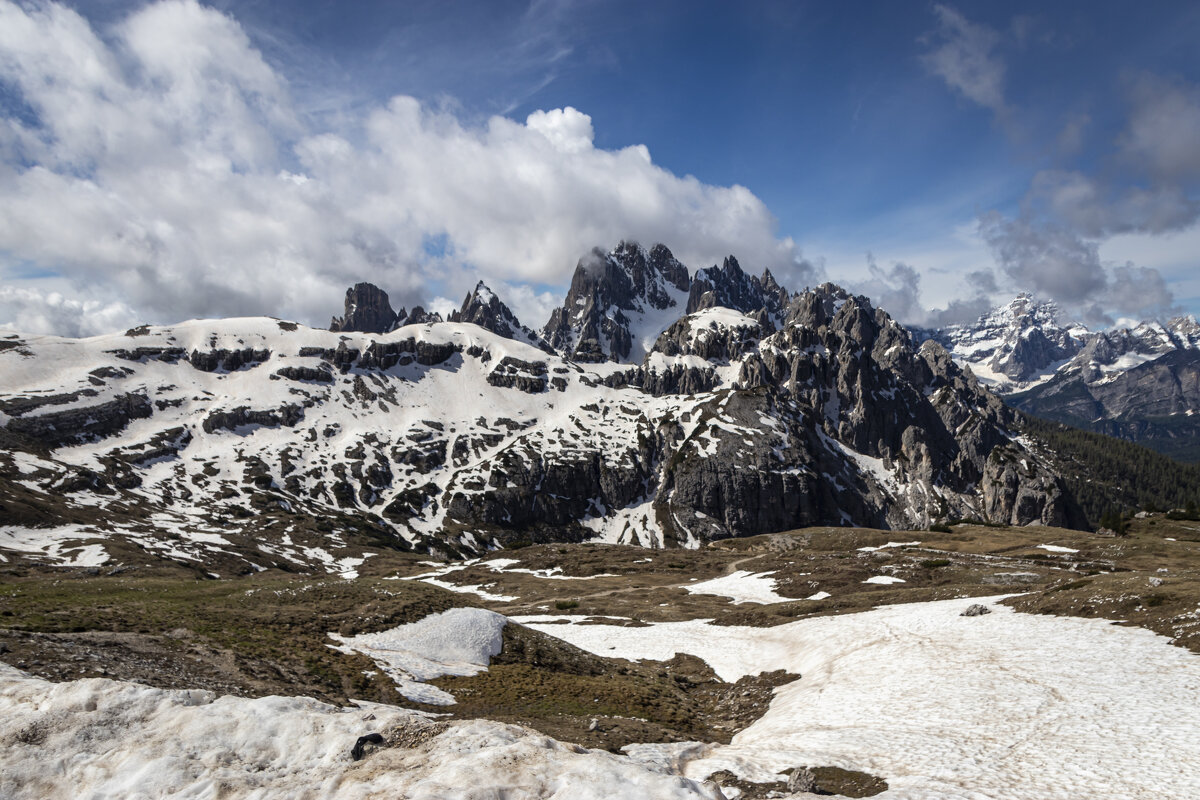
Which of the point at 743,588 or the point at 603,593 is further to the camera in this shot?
the point at 603,593

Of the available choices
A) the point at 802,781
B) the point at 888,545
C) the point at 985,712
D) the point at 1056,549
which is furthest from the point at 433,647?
the point at 1056,549

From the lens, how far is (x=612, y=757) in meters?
13.5

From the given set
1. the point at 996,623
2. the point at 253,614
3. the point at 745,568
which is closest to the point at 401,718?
the point at 253,614

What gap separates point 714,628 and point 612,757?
43422mm

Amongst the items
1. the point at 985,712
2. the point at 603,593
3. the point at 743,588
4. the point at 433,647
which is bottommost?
the point at 603,593

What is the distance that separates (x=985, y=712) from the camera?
24.4 meters

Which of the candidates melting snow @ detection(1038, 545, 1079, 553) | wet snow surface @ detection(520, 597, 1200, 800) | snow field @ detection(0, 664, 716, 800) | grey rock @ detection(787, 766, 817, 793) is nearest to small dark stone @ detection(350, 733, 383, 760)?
snow field @ detection(0, 664, 716, 800)

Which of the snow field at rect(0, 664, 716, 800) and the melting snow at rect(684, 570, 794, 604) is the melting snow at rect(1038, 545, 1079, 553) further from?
the snow field at rect(0, 664, 716, 800)

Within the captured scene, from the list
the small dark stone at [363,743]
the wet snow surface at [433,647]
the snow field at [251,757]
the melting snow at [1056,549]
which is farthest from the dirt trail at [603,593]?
the small dark stone at [363,743]

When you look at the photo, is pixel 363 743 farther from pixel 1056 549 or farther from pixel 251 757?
pixel 1056 549

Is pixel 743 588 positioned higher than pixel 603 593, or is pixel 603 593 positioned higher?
pixel 743 588

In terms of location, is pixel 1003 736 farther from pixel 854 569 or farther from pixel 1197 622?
pixel 854 569

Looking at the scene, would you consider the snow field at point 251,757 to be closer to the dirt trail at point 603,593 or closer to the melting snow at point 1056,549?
the dirt trail at point 603,593

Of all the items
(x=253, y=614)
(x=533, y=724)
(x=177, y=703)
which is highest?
(x=177, y=703)
